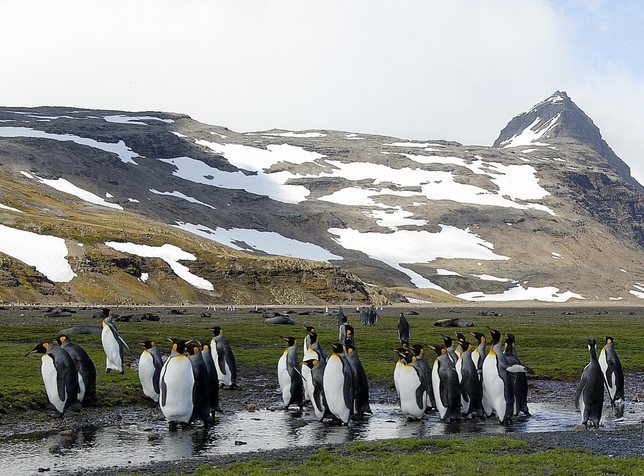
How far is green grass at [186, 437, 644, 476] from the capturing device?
11086 millimetres

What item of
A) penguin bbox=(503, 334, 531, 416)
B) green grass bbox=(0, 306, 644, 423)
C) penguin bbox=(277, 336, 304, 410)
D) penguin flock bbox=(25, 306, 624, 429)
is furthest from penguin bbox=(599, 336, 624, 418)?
penguin bbox=(277, 336, 304, 410)

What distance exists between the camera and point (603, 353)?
20281mm

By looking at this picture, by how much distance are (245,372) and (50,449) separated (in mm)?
11468

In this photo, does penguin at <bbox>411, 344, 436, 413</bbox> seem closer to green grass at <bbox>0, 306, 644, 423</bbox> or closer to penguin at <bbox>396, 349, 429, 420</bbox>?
penguin at <bbox>396, 349, 429, 420</bbox>

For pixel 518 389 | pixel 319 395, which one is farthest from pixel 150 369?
pixel 518 389

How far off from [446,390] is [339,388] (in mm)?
2380

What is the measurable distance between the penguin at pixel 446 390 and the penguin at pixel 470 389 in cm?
29

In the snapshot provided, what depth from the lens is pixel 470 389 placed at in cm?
1750

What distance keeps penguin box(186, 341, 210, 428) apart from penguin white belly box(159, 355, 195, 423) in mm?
128

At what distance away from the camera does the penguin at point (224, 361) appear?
21.2 m

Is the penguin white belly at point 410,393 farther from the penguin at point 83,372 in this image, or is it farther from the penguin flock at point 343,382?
the penguin at point 83,372

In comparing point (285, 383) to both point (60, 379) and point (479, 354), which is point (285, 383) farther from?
point (60, 379)

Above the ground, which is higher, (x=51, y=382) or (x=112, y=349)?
(x=112, y=349)

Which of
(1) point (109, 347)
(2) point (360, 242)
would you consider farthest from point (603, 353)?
(2) point (360, 242)
